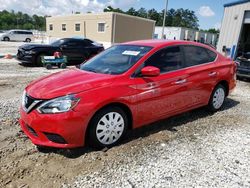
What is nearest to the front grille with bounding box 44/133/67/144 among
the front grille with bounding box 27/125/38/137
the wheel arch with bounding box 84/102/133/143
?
the front grille with bounding box 27/125/38/137

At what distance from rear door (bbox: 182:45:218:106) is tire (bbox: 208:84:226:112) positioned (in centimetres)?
19

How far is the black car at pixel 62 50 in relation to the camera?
1189cm

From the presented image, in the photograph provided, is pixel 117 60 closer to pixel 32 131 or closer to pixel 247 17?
pixel 32 131

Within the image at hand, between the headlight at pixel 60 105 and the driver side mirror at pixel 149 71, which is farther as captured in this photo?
the driver side mirror at pixel 149 71

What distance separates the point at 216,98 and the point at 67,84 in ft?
11.5

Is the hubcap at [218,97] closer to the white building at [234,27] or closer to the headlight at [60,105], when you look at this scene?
the headlight at [60,105]

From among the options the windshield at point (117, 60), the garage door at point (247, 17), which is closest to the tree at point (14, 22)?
the garage door at point (247, 17)

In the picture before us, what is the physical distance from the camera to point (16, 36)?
115ft

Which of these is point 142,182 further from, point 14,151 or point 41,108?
point 14,151

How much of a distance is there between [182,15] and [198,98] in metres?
119

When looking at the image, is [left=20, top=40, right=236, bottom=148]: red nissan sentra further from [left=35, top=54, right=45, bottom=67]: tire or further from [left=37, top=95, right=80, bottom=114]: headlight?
[left=35, top=54, right=45, bottom=67]: tire

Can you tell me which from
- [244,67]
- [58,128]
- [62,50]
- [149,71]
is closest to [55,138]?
[58,128]

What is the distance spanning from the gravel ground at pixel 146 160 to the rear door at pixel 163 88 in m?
0.42

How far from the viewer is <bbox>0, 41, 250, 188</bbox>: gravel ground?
3.14 metres
